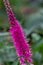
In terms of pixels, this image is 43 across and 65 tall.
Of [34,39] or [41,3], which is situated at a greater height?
[41,3]

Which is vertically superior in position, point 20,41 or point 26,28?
point 20,41

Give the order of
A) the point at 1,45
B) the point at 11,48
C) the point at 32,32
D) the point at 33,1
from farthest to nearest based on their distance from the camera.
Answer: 1. the point at 33,1
2. the point at 32,32
3. the point at 11,48
4. the point at 1,45

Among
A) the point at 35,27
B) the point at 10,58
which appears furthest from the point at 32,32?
the point at 10,58

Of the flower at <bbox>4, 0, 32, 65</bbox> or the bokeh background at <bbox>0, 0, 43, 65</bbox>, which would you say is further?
the bokeh background at <bbox>0, 0, 43, 65</bbox>

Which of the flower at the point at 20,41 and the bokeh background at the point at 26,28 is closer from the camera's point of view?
the flower at the point at 20,41

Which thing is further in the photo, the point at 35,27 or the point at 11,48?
the point at 35,27

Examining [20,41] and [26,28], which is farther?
[26,28]

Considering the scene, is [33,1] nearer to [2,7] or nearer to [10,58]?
[10,58]

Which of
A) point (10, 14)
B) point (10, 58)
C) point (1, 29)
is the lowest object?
point (10, 58)
